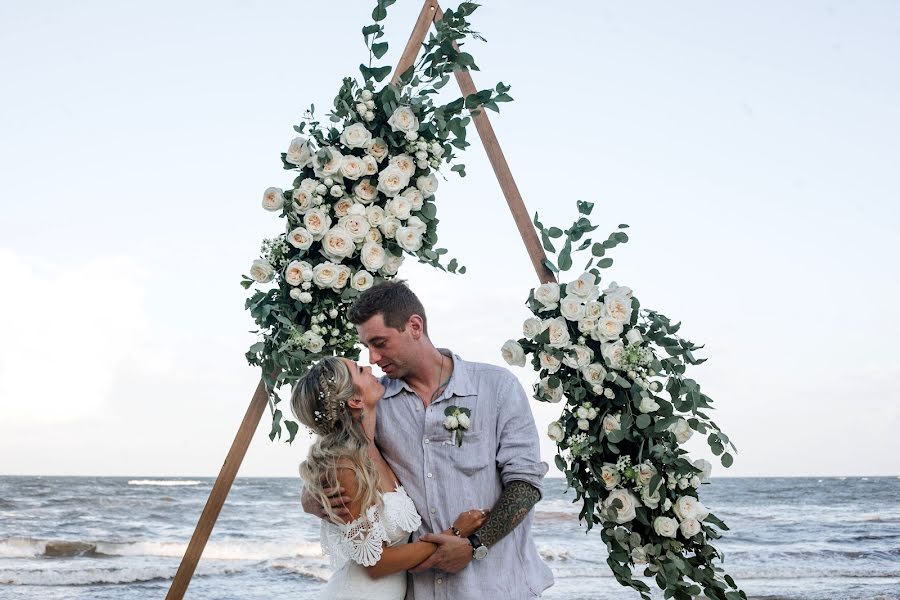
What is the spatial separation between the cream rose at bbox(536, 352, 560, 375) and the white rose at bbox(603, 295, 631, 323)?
0.25m

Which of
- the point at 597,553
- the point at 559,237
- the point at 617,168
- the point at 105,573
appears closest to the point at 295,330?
the point at 559,237

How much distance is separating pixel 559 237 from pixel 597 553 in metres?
9.42

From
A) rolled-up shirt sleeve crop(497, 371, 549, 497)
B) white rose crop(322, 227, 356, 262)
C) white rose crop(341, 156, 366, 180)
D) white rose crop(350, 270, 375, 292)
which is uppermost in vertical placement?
white rose crop(341, 156, 366, 180)

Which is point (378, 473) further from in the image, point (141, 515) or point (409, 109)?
point (141, 515)

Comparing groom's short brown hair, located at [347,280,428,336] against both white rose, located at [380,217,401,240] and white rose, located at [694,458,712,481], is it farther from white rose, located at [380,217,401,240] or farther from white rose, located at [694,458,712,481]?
white rose, located at [694,458,712,481]

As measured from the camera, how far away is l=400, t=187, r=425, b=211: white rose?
11.8 feet

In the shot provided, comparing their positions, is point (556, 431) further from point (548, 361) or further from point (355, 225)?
point (355, 225)

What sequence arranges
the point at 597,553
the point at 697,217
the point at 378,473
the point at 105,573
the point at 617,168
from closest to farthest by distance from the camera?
1. the point at 378,473
2. the point at 617,168
3. the point at 697,217
4. the point at 105,573
5. the point at 597,553

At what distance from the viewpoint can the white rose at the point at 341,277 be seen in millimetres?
3473

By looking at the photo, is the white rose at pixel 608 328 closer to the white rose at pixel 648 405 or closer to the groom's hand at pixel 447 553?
the white rose at pixel 648 405

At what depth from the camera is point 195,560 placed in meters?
3.46

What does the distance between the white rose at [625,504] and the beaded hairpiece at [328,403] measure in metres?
1.15

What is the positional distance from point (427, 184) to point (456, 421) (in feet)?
3.39

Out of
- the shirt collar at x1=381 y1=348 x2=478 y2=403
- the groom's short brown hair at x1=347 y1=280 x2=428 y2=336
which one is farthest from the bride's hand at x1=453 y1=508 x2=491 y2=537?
the groom's short brown hair at x1=347 y1=280 x2=428 y2=336
